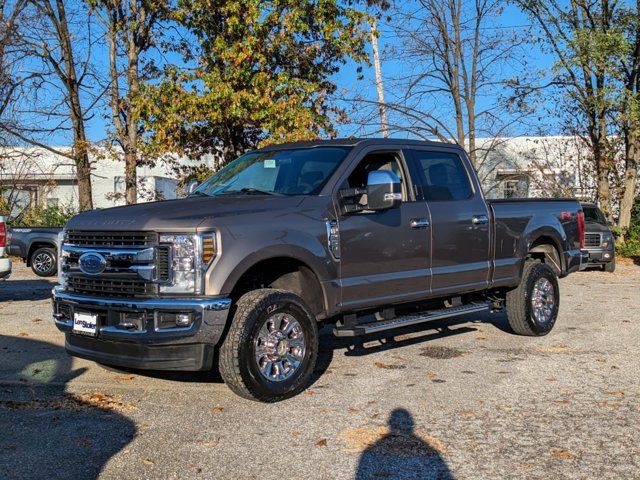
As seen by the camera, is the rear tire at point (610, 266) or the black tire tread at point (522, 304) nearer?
the black tire tread at point (522, 304)

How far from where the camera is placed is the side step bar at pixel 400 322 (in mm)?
6367

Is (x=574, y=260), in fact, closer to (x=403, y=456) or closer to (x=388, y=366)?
(x=388, y=366)

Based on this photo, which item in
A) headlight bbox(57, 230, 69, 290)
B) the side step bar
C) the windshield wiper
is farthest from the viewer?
the windshield wiper

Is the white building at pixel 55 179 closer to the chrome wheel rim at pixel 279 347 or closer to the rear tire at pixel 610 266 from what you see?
the rear tire at pixel 610 266

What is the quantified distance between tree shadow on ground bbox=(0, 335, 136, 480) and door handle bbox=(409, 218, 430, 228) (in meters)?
3.08

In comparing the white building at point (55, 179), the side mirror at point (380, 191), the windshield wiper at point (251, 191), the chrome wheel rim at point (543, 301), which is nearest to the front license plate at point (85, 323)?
the windshield wiper at point (251, 191)

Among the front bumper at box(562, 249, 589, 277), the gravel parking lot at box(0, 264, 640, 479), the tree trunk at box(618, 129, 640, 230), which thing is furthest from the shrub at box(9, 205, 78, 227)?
the front bumper at box(562, 249, 589, 277)

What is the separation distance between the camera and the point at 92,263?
5.79 metres

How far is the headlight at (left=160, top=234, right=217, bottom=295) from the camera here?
5.39m

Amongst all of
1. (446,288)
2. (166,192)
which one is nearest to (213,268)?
(446,288)

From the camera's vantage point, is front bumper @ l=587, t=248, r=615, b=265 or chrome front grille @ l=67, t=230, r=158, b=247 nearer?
chrome front grille @ l=67, t=230, r=158, b=247

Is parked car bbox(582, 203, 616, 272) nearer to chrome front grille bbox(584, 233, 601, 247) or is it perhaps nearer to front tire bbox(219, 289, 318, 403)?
chrome front grille bbox(584, 233, 601, 247)

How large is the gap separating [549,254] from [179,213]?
208 inches

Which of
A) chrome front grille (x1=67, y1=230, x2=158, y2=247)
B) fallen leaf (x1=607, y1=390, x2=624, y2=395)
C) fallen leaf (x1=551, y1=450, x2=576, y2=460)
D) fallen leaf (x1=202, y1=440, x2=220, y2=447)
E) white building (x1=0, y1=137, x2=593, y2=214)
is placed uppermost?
white building (x1=0, y1=137, x2=593, y2=214)
